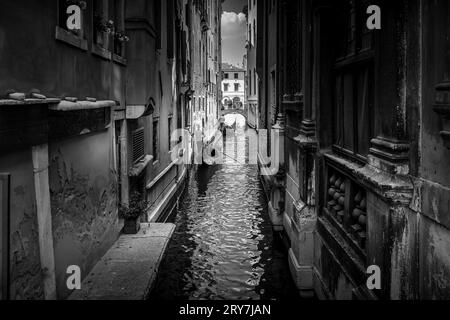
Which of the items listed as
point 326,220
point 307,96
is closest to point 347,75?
point 307,96

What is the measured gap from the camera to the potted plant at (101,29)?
24.9 feet

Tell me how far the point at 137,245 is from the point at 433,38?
6556 millimetres

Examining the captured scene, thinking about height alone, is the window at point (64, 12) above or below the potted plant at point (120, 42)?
below

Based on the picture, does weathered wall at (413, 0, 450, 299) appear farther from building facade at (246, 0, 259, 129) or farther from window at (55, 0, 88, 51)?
building facade at (246, 0, 259, 129)

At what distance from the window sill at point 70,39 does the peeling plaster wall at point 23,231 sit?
67.7 inches

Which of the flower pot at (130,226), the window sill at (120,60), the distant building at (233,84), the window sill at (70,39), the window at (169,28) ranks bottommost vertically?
the flower pot at (130,226)

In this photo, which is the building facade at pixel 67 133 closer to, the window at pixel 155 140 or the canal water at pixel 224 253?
the window at pixel 155 140

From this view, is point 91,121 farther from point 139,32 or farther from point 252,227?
point 252,227

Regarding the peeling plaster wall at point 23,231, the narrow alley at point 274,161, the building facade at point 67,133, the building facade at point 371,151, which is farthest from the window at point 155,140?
the peeling plaster wall at point 23,231

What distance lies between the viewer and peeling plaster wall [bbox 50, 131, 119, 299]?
18.4ft

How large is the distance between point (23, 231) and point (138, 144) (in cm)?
644

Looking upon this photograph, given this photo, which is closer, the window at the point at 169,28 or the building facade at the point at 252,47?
the window at the point at 169,28

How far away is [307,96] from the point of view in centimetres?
764

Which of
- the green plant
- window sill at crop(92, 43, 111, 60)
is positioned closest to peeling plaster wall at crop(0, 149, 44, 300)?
window sill at crop(92, 43, 111, 60)
